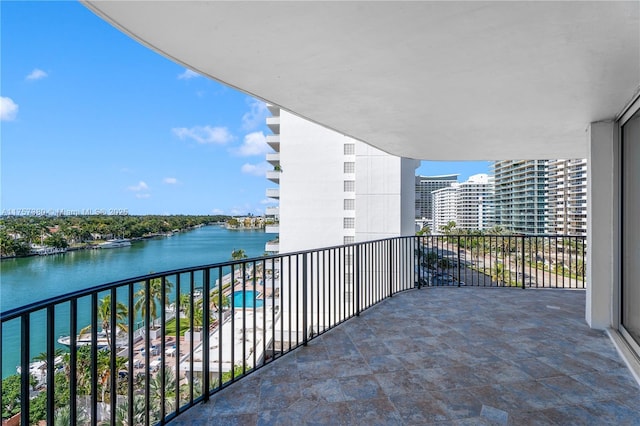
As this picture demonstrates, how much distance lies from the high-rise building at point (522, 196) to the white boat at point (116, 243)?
46.7m

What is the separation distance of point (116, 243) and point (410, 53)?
38666 mm

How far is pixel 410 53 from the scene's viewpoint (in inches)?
76.0

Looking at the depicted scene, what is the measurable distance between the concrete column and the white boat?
3755cm

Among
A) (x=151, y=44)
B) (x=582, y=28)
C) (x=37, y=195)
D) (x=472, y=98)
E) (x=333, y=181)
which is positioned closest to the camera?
(x=582, y=28)

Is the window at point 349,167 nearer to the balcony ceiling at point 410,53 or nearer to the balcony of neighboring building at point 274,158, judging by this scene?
the balcony of neighboring building at point 274,158

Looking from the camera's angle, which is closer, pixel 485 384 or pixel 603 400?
pixel 603 400

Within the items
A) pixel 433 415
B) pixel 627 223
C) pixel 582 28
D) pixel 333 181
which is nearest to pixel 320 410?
pixel 433 415

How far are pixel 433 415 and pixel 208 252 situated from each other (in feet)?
138

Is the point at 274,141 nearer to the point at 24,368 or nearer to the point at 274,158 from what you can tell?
the point at 274,158

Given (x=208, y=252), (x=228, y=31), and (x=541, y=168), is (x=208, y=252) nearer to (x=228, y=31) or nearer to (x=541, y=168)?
(x=228, y=31)

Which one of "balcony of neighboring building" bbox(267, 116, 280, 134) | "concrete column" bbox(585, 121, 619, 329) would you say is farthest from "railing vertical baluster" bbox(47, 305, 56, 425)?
"balcony of neighboring building" bbox(267, 116, 280, 134)

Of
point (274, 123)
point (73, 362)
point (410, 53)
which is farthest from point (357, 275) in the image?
point (274, 123)

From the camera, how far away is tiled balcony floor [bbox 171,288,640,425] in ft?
6.39

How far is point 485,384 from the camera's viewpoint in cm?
229
